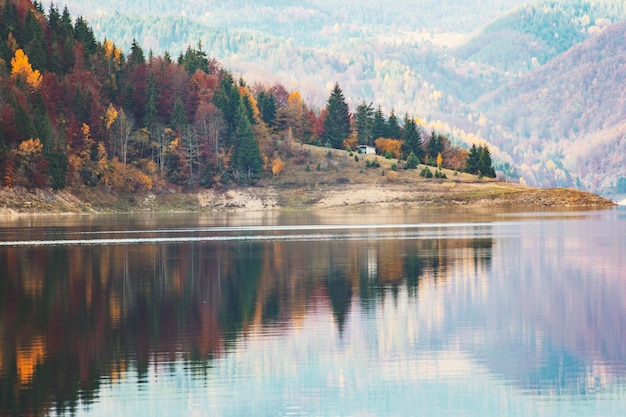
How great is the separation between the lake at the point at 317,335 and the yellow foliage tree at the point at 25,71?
4496 inches

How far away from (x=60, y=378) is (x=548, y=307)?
18.3m

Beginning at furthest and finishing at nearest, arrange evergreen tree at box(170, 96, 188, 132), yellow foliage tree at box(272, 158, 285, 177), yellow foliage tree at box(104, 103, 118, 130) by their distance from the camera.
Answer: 1. yellow foliage tree at box(272, 158, 285, 177)
2. evergreen tree at box(170, 96, 188, 132)
3. yellow foliage tree at box(104, 103, 118, 130)

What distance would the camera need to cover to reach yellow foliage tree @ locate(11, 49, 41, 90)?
167500mm

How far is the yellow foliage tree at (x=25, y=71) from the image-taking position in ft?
550

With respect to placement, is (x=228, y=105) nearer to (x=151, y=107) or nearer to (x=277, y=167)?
(x=151, y=107)

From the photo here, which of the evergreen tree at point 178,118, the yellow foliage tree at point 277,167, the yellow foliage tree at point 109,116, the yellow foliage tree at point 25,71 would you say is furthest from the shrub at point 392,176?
the yellow foliage tree at point 25,71

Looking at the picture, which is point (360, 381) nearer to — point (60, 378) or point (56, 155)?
point (60, 378)

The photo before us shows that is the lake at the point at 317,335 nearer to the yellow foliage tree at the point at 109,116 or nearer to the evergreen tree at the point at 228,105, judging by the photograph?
the yellow foliage tree at the point at 109,116

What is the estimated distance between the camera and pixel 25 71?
16912 cm

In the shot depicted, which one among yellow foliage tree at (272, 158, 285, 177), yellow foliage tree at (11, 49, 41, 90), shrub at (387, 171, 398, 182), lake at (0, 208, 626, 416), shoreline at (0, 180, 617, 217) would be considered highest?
yellow foliage tree at (11, 49, 41, 90)

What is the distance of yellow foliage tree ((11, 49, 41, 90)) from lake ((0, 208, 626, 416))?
114 metres

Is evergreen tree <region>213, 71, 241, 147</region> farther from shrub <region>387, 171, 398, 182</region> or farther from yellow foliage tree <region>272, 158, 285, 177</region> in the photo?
shrub <region>387, 171, 398, 182</region>

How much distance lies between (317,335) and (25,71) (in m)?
148

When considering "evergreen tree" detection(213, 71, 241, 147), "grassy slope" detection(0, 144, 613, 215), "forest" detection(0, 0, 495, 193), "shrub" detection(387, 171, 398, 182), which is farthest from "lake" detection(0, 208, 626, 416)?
"evergreen tree" detection(213, 71, 241, 147)
